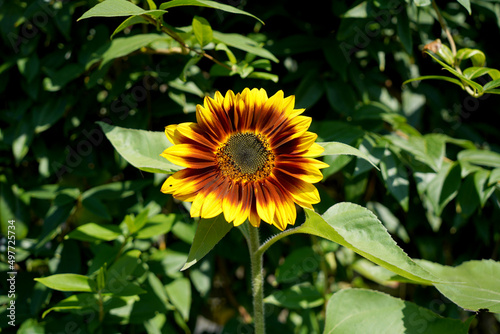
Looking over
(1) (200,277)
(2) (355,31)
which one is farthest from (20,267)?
(2) (355,31)

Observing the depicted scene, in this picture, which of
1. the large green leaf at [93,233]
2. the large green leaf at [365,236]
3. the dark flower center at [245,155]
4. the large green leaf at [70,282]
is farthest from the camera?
the large green leaf at [93,233]

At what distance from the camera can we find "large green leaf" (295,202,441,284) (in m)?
0.68

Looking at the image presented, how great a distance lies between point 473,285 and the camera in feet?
3.18

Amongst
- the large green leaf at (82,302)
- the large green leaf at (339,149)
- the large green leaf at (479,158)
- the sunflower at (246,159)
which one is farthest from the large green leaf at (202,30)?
the large green leaf at (479,158)

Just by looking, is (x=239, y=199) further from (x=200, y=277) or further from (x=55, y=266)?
(x=55, y=266)

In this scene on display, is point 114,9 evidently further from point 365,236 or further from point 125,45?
point 365,236

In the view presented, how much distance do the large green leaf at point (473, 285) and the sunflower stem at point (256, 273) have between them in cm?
36

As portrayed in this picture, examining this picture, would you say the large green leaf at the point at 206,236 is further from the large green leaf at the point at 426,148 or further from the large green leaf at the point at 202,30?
the large green leaf at the point at 426,148

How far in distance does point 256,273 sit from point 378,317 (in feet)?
1.07

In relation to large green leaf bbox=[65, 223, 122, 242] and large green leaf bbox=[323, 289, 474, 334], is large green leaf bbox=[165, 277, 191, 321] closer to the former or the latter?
large green leaf bbox=[65, 223, 122, 242]

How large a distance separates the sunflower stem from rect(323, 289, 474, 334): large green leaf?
0.54 feet

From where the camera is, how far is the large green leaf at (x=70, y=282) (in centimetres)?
94

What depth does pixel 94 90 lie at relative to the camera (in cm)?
130

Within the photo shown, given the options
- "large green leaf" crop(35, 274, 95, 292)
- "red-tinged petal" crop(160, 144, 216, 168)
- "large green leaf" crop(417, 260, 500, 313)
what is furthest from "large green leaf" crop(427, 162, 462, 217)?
"large green leaf" crop(35, 274, 95, 292)
